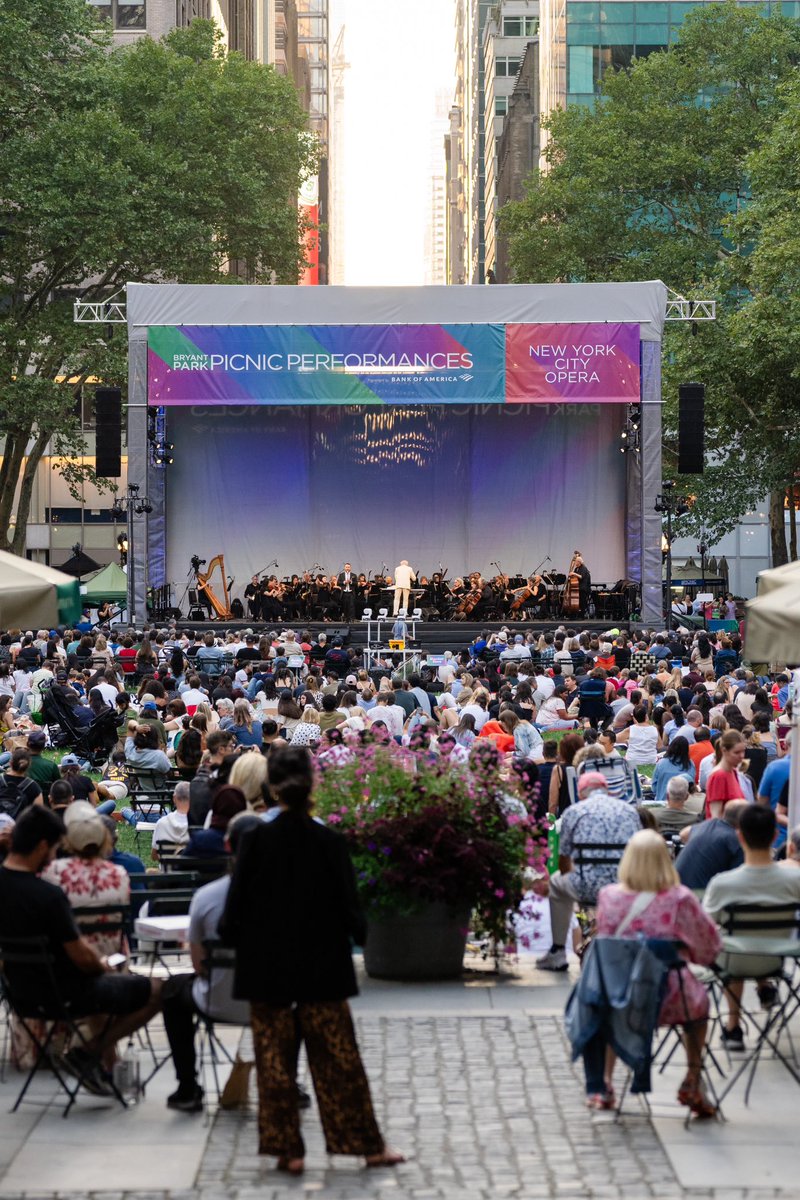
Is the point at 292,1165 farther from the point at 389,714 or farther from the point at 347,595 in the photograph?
the point at 347,595

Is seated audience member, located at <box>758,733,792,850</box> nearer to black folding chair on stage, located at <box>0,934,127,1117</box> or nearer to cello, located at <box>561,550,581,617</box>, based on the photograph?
→ black folding chair on stage, located at <box>0,934,127,1117</box>

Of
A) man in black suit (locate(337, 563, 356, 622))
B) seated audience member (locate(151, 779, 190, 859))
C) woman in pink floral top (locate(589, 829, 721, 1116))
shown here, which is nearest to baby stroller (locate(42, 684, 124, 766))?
seated audience member (locate(151, 779, 190, 859))

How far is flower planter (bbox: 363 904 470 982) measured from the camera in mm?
9258

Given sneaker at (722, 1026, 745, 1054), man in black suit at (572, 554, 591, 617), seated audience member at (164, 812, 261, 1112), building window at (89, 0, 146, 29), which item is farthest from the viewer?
building window at (89, 0, 146, 29)

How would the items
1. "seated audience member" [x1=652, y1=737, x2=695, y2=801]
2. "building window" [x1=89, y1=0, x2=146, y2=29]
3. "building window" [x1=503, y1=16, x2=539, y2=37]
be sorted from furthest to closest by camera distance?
"building window" [x1=503, y1=16, x2=539, y2=37]
"building window" [x1=89, y1=0, x2=146, y2=29]
"seated audience member" [x1=652, y1=737, x2=695, y2=801]

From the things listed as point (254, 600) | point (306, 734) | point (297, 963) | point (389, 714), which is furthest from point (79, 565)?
point (297, 963)

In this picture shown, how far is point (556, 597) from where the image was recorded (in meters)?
34.7

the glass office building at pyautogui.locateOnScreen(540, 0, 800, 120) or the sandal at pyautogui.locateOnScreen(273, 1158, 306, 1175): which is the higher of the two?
the glass office building at pyautogui.locateOnScreen(540, 0, 800, 120)

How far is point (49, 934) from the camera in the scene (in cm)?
691

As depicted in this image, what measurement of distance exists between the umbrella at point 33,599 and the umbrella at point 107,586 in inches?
1431

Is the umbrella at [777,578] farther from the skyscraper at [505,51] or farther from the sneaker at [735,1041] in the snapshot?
the skyscraper at [505,51]

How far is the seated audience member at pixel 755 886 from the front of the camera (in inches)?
295

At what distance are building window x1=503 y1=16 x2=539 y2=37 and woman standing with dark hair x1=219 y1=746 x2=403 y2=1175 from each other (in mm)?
100689

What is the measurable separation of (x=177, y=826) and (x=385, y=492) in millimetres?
28678
